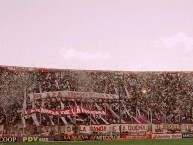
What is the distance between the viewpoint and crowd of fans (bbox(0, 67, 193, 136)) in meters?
51.5

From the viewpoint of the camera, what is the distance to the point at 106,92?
57469 mm

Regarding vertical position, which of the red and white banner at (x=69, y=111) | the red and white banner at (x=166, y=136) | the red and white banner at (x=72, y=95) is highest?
the red and white banner at (x=72, y=95)

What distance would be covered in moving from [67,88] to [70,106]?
3286 millimetres

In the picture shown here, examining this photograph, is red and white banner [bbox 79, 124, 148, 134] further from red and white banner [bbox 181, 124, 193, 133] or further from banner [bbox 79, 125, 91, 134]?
red and white banner [bbox 181, 124, 193, 133]

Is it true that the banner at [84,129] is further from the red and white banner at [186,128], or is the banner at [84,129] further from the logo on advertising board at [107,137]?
the red and white banner at [186,128]

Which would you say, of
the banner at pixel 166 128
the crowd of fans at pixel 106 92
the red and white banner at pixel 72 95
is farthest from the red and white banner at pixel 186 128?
the red and white banner at pixel 72 95

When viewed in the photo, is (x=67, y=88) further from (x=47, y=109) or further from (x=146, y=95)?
(x=146, y=95)

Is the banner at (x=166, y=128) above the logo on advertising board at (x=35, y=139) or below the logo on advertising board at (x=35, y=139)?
above

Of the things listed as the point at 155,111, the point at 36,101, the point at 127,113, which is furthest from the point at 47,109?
the point at 155,111

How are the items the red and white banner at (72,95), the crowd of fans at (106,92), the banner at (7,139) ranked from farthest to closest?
the red and white banner at (72,95)
the crowd of fans at (106,92)
the banner at (7,139)

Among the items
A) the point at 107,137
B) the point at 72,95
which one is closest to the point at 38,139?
the point at 107,137

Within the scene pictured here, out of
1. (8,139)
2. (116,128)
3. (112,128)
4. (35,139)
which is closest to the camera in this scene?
(8,139)

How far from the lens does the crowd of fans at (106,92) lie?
51.5 meters

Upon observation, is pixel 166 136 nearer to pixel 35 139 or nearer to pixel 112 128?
pixel 112 128
